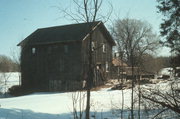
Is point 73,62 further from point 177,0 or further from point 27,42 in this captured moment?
point 177,0

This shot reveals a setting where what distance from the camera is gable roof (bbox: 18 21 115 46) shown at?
3140 centimetres

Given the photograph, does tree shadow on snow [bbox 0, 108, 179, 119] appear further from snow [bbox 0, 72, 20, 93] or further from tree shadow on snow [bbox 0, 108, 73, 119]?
snow [bbox 0, 72, 20, 93]

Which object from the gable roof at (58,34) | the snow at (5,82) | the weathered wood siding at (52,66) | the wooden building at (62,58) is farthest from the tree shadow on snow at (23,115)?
the snow at (5,82)

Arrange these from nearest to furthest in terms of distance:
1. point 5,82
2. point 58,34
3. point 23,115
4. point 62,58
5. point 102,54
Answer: point 23,115
point 62,58
point 58,34
point 102,54
point 5,82

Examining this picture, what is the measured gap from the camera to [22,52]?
35.7m

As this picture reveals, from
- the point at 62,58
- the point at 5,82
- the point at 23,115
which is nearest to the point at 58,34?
the point at 62,58

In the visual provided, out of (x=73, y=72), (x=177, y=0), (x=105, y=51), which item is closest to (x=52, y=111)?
(x=177, y=0)

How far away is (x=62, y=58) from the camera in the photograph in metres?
32.0

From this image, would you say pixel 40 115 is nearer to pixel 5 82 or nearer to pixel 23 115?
pixel 23 115

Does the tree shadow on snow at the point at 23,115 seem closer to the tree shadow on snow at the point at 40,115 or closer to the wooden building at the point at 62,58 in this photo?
the tree shadow on snow at the point at 40,115

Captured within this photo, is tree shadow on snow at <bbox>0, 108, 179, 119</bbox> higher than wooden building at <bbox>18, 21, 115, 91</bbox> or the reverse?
the reverse

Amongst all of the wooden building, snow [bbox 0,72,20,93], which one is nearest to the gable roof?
the wooden building

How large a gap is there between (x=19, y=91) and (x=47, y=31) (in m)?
9.44

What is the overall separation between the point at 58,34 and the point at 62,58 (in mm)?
3841
